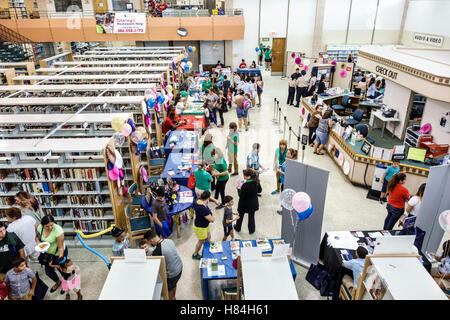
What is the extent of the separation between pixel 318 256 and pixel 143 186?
422 centimetres

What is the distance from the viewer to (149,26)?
1856 cm

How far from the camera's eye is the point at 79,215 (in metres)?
6.47

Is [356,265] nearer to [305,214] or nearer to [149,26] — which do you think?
[305,214]

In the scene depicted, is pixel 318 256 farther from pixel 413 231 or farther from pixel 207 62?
pixel 207 62

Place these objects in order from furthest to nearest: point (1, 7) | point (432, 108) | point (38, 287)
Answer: point (1, 7), point (432, 108), point (38, 287)

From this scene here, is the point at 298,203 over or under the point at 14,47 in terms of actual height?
under

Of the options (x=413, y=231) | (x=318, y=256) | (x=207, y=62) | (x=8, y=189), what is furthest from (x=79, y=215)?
(x=207, y=62)

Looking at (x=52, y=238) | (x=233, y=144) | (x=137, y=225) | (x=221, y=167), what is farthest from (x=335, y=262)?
(x=52, y=238)

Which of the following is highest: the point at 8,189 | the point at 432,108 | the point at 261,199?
the point at 432,108

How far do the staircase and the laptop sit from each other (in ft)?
64.5

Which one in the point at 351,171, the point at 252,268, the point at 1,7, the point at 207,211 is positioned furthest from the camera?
the point at 1,7

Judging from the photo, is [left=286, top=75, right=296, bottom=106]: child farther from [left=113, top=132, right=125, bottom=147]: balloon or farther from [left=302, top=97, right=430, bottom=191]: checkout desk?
[left=113, top=132, right=125, bottom=147]: balloon

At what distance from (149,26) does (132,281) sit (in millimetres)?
17605

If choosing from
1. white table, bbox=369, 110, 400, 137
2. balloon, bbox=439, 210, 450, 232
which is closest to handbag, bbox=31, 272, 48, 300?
balloon, bbox=439, 210, 450, 232
